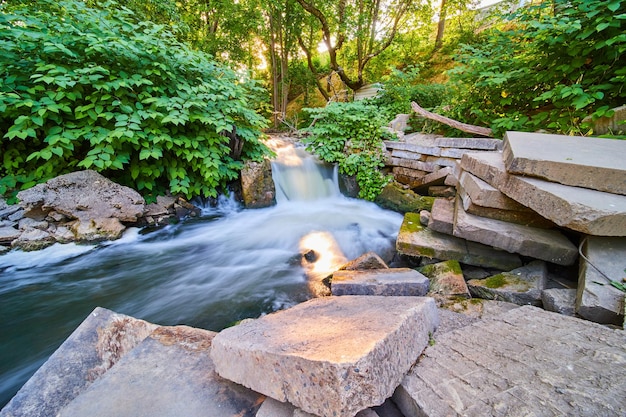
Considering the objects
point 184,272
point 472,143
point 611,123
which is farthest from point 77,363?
point 611,123

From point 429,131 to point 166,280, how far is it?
6335mm

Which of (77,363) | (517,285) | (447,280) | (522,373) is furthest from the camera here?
(447,280)

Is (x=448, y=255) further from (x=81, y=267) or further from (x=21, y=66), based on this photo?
(x=21, y=66)

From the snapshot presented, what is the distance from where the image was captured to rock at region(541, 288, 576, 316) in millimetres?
1733

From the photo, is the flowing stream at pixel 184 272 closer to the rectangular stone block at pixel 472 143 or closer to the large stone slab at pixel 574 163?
the rectangular stone block at pixel 472 143

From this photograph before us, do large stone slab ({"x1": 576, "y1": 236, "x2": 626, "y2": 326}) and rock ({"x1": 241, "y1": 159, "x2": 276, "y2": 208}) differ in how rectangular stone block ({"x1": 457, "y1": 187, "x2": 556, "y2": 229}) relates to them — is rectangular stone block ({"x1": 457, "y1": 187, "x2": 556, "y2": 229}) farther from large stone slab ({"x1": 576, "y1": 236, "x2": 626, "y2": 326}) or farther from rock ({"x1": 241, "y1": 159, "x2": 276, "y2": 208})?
rock ({"x1": 241, "y1": 159, "x2": 276, "y2": 208})

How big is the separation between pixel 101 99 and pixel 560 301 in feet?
18.5

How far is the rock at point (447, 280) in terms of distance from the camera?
2.32 metres

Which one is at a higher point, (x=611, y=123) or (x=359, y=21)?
(x=359, y=21)

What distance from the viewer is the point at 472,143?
4.62 meters

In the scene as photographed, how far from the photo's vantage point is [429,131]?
20.1ft

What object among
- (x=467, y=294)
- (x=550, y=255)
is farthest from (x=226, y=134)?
(x=550, y=255)

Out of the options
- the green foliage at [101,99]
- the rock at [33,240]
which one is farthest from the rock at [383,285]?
the rock at [33,240]

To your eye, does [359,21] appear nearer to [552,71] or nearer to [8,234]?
[552,71]
